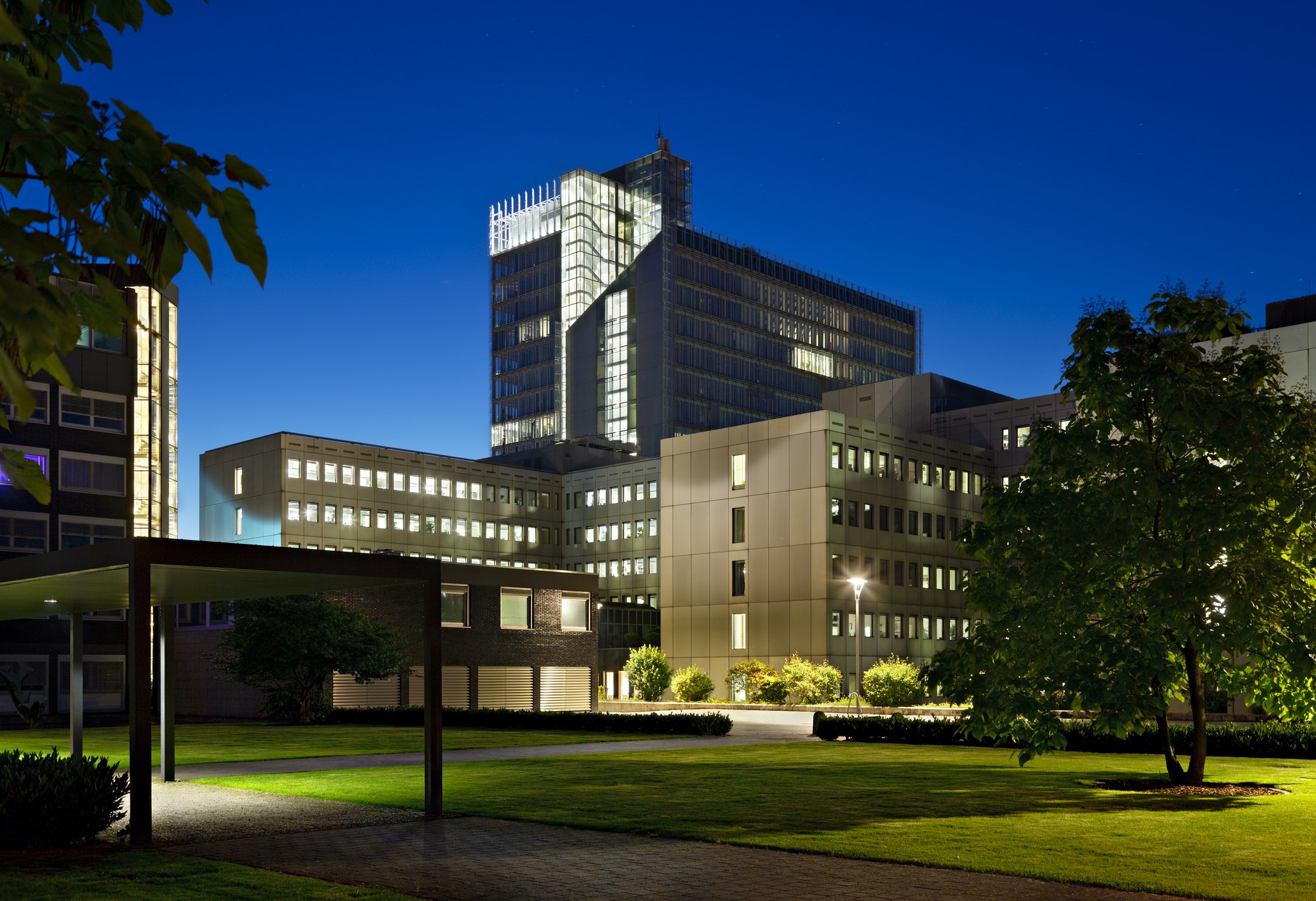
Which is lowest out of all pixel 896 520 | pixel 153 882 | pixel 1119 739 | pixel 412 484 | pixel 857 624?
pixel 857 624

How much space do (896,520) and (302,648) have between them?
50764 millimetres

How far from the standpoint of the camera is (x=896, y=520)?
93.4 m

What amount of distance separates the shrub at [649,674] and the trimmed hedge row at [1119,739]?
127ft

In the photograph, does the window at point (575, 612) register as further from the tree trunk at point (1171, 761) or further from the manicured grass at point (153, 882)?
the manicured grass at point (153, 882)

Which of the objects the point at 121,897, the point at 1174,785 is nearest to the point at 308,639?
the point at 1174,785

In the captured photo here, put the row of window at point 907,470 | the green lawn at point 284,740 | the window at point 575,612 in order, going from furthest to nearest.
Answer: the row of window at point 907,470
the window at point 575,612
the green lawn at point 284,740

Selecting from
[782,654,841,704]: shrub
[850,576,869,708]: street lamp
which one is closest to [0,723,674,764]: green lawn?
[850,576,869,708]: street lamp

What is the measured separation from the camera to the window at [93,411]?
211 ft

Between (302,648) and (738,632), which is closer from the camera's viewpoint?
(302,648)

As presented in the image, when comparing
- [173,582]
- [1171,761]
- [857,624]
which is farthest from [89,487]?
[1171,761]

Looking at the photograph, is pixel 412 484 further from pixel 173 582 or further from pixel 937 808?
pixel 937 808

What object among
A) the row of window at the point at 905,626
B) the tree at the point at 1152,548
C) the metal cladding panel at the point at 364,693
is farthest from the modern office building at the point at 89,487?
the tree at the point at 1152,548

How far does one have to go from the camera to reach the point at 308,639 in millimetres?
55062

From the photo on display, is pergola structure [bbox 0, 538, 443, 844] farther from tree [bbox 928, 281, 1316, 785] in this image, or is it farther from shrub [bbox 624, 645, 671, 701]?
shrub [bbox 624, 645, 671, 701]
